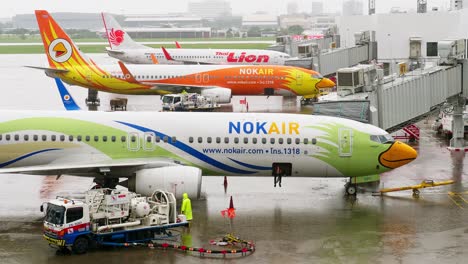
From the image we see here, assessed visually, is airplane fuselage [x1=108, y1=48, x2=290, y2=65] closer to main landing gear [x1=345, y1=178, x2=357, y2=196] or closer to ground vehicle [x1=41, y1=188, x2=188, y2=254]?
main landing gear [x1=345, y1=178, x2=357, y2=196]

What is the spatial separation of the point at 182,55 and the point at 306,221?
2448 inches

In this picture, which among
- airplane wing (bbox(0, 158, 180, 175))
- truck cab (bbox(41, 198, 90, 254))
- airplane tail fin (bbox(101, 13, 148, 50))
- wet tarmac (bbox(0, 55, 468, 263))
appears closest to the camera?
truck cab (bbox(41, 198, 90, 254))

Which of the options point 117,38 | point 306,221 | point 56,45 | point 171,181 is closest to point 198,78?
point 56,45

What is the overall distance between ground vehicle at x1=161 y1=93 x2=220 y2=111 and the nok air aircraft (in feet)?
92.2

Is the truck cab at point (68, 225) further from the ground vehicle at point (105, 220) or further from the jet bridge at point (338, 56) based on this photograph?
the jet bridge at point (338, 56)

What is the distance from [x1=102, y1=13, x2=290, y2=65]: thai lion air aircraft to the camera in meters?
84.8

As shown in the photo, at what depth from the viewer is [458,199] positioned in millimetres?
32125

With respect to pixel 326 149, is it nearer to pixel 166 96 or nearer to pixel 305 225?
pixel 305 225

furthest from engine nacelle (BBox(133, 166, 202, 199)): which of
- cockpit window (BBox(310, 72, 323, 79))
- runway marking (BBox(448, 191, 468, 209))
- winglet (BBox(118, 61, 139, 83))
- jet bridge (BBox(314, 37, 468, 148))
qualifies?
cockpit window (BBox(310, 72, 323, 79))

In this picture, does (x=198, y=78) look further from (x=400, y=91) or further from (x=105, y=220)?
(x=105, y=220)

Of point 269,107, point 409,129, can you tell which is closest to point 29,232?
point 409,129

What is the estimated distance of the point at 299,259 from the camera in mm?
23953

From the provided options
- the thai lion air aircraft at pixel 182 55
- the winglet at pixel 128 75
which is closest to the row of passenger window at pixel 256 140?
the winglet at pixel 128 75

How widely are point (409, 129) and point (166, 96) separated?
2092cm
